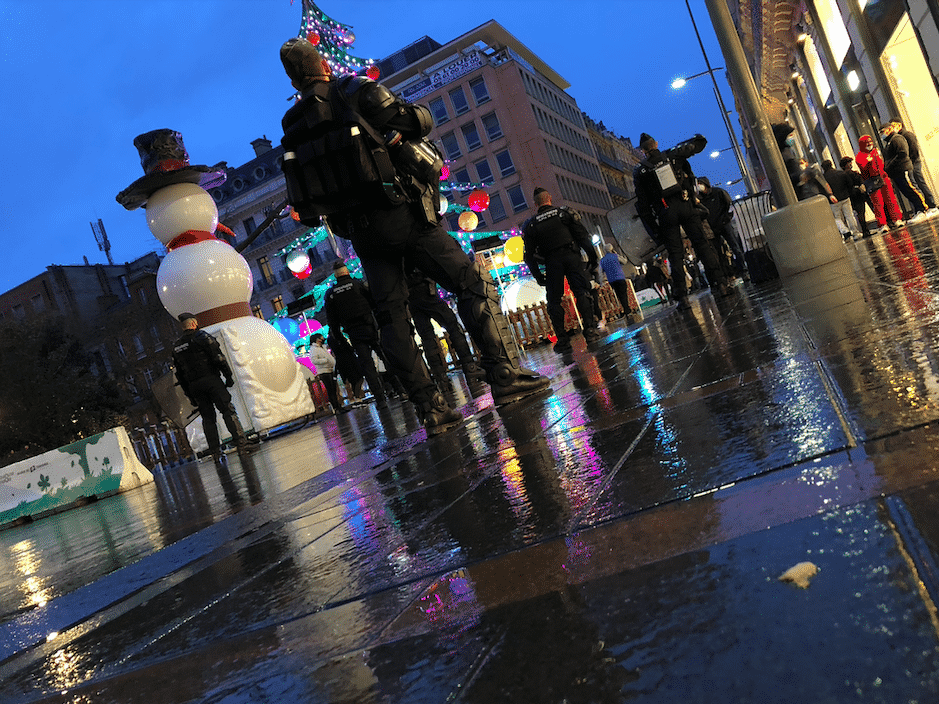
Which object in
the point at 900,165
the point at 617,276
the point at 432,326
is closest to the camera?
the point at 432,326

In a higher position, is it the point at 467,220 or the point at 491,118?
the point at 491,118

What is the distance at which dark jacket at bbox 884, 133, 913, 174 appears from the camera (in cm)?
1456

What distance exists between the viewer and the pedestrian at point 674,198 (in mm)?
10242

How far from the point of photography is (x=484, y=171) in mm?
73188

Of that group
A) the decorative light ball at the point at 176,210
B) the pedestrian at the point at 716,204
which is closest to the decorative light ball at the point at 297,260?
the decorative light ball at the point at 176,210

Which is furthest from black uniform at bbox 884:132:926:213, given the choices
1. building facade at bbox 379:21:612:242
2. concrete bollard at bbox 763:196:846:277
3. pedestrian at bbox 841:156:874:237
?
building facade at bbox 379:21:612:242

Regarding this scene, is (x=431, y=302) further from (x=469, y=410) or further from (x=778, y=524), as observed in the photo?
(x=778, y=524)

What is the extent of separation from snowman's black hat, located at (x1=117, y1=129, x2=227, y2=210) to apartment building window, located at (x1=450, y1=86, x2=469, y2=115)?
2502 inches

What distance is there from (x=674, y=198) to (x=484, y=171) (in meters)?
64.3

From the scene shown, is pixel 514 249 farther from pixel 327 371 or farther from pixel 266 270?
pixel 266 270

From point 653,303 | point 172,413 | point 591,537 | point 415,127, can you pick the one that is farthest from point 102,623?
point 653,303

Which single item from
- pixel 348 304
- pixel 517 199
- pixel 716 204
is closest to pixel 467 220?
pixel 716 204

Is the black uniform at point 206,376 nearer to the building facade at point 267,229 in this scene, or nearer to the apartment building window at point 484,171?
the building facade at point 267,229

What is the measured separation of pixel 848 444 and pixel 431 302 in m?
5.45
